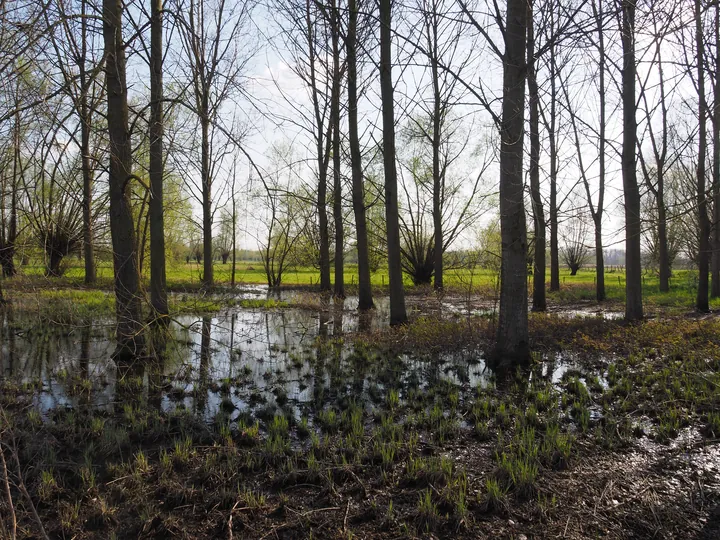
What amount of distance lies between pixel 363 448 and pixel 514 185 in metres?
4.91

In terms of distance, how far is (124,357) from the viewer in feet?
25.1

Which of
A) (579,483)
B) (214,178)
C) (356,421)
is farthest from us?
(214,178)

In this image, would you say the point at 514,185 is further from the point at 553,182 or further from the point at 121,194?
the point at 553,182

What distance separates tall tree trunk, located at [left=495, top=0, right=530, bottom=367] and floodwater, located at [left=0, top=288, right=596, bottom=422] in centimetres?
105

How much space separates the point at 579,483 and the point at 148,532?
3207mm

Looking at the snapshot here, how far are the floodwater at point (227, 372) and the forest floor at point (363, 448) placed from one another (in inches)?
2.0

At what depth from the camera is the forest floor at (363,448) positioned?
309cm

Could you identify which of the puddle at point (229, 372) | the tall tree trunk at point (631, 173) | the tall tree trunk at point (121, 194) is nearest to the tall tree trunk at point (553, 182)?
the tall tree trunk at point (631, 173)

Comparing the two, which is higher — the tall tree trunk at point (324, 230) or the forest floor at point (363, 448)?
the tall tree trunk at point (324, 230)

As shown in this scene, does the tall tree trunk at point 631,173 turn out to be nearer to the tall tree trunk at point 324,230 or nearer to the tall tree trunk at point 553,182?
the tall tree trunk at point 553,182

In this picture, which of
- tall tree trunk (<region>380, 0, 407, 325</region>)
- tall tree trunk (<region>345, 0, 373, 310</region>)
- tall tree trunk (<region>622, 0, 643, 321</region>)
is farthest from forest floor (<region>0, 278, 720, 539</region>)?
tall tree trunk (<region>345, 0, 373, 310</region>)

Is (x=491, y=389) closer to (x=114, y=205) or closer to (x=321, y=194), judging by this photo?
(x=114, y=205)

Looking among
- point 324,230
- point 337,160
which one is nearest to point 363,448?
point 337,160

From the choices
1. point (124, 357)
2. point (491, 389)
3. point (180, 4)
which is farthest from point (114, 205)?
point (491, 389)
